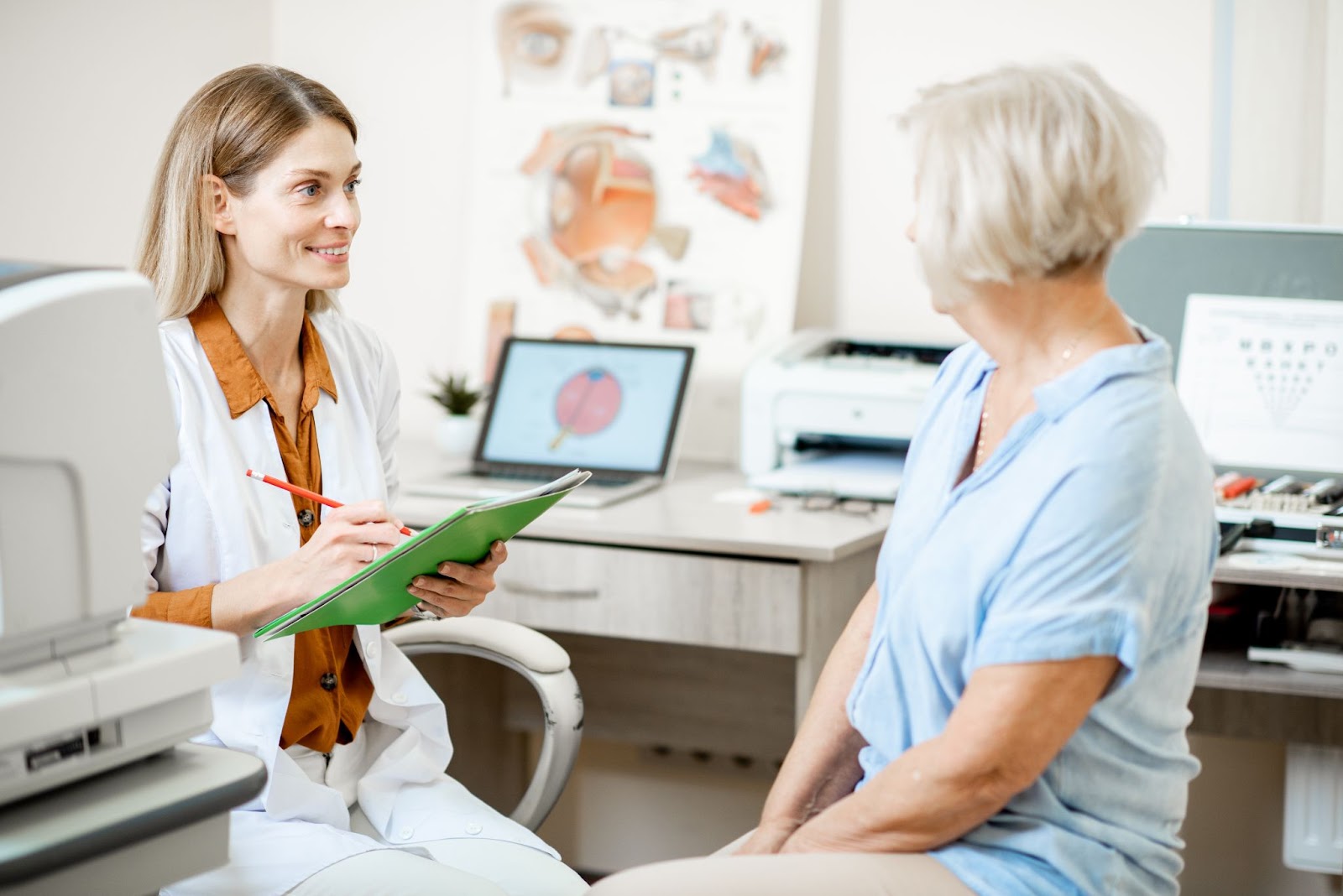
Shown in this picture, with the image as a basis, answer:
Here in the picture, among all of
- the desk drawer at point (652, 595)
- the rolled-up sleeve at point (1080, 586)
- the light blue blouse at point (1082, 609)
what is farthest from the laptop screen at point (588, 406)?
the rolled-up sleeve at point (1080, 586)

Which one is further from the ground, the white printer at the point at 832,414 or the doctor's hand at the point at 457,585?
the white printer at the point at 832,414

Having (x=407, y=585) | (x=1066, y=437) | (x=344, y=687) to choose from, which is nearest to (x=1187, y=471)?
(x=1066, y=437)

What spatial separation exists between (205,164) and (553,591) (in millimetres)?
870

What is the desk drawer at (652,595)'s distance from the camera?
6.78 feet

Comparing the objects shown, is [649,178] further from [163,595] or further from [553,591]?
[163,595]

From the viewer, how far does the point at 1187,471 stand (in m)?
1.15

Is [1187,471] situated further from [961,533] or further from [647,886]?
[647,886]

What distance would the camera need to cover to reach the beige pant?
117cm

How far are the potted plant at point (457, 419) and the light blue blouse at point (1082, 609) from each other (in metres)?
1.43

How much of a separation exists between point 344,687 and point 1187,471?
98cm

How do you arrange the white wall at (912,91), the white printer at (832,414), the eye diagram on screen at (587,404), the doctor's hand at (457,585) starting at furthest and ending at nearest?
the eye diagram on screen at (587,404), the white wall at (912,91), the white printer at (832,414), the doctor's hand at (457,585)

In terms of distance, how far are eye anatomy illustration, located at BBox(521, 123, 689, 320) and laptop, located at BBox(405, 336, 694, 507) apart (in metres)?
0.18

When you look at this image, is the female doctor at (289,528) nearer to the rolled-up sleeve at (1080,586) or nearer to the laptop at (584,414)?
the rolled-up sleeve at (1080,586)

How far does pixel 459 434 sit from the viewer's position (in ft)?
8.50
